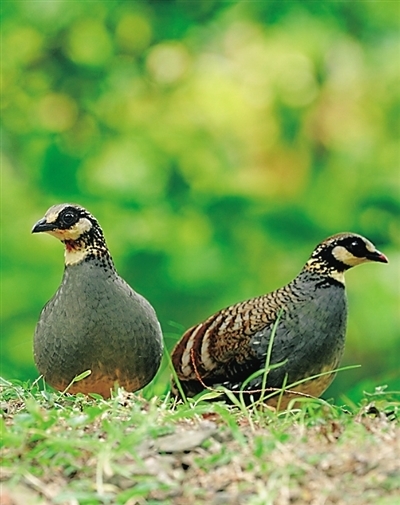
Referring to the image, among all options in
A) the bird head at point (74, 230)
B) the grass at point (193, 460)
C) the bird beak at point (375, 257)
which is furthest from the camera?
the bird beak at point (375, 257)

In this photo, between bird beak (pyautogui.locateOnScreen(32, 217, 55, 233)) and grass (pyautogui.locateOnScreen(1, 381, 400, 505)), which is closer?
grass (pyautogui.locateOnScreen(1, 381, 400, 505))

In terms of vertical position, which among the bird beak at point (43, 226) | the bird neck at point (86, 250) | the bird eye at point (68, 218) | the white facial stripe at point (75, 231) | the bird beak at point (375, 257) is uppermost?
the bird eye at point (68, 218)

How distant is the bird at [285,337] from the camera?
14.2 ft

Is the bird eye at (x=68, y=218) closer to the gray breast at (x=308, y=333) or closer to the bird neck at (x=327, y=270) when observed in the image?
the gray breast at (x=308, y=333)

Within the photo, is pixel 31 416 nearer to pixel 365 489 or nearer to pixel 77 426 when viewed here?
pixel 77 426

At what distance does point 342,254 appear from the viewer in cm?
458

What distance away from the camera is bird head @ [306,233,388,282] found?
4535 mm

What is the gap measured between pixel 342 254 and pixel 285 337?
1.65ft

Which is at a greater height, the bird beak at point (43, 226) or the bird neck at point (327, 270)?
the bird beak at point (43, 226)

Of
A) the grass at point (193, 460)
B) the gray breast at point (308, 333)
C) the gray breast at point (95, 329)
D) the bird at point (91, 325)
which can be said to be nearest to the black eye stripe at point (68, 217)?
the bird at point (91, 325)

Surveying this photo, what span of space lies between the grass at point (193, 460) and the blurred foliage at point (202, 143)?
422 centimetres

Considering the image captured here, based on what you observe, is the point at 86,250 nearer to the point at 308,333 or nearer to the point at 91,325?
the point at 91,325

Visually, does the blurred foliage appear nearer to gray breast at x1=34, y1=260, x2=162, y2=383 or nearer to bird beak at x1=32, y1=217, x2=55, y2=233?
gray breast at x1=34, y1=260, x2=162, y2=383

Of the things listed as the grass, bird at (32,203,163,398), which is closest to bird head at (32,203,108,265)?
bird at (32,203,163,398)
